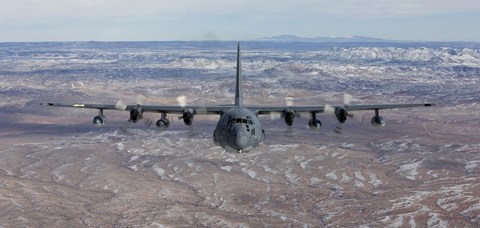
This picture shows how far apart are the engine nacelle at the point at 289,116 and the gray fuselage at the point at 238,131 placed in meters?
3.37

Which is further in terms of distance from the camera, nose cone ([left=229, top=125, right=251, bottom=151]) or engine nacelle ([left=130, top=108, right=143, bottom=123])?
engine nacelle ([left=130, top=108, right=143, bottom=123])

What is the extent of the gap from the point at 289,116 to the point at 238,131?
7.43 metres

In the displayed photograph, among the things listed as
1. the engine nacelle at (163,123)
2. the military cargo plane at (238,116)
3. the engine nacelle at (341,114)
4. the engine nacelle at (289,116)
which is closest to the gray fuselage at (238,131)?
the military cargo plane at (238,116)

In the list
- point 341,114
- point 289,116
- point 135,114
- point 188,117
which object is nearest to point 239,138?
point 289,116

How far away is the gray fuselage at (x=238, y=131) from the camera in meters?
51.3

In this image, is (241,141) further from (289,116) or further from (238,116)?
(289,116)

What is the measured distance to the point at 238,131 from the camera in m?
51.2

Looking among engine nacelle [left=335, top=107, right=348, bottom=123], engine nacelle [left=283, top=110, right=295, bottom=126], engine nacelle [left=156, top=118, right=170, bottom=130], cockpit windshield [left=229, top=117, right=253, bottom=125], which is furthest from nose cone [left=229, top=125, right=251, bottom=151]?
engine nacelle [left=335, top=107, right=348, bottom=123]

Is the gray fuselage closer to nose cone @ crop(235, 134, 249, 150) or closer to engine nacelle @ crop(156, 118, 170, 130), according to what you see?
nose cone @ crop(235, 134, 249, 150)

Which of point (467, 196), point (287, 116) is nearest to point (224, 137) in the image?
point (287, 116)

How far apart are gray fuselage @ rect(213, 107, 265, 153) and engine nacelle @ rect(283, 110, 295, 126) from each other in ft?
11.0

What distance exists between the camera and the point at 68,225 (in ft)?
465

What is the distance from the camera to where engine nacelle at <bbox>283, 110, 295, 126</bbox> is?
55.9m

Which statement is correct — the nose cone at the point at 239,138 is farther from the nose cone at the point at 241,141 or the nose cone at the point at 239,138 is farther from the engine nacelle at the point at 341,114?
the engine nacelle at the point at 341,114
